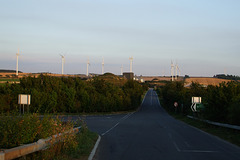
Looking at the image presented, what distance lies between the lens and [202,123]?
28.0 meters

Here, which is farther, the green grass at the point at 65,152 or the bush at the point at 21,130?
the green grass at the point at 65,152

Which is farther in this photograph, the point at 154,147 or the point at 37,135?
the point at 154,147

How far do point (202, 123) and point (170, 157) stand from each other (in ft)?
58.7

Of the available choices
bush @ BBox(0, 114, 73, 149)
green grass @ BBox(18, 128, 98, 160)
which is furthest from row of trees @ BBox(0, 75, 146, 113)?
bush @ BBox(0, 114, 73, 149)

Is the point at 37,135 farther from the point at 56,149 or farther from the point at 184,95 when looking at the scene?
the point at 184,95

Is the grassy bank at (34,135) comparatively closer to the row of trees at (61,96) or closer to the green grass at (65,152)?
the green grass at (65,152)

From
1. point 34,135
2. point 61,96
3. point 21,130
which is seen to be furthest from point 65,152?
point 61,96

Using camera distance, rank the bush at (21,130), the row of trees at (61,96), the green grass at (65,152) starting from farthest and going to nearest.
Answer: the row of trees at (61,96) < the green grass at (65,152) < the bush at (21,130)

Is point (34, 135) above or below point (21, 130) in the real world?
below

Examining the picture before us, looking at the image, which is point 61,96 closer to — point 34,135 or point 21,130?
point 34,135

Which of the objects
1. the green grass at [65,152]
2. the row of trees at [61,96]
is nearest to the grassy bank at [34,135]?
the green grass at [65,152]

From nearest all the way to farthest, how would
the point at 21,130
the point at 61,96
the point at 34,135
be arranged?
the point at 21,130, the point at 34,135, the point at 61,96

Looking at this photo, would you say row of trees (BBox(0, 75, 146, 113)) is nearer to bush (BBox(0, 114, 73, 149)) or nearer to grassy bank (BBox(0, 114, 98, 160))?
grassy bank (BBox(0, 114, 98, 160))

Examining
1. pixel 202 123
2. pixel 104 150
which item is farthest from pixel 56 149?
pixel 202 123
